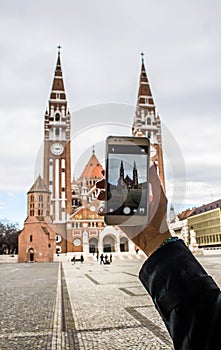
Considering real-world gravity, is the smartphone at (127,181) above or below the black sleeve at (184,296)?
above

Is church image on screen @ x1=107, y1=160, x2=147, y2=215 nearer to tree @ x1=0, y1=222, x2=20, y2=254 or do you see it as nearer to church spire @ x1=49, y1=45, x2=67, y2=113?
church spire @ x1=49, y1=45, x2=67, y2=113

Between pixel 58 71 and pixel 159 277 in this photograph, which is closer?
pixel 159 277

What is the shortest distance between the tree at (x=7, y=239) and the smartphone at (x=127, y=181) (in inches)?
2257

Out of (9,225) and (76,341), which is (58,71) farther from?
(76,341)

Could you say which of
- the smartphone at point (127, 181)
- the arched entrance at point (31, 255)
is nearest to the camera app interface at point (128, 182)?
the smartphone at point (127, 181)

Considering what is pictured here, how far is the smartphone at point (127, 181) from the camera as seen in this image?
1.10 m

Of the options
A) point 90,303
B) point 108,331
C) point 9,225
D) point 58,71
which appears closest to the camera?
point 108,331

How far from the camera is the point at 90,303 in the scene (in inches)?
280

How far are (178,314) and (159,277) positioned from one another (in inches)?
4.6

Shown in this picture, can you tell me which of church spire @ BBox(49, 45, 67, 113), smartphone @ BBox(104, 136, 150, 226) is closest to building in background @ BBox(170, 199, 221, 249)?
church spire @ BBox(49, 45, 67, 113)

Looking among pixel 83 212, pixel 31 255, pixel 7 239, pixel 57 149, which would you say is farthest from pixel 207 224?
pixel 57 149

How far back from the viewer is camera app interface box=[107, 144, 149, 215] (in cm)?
110

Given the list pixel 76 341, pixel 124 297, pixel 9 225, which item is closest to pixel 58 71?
pixel 9 225

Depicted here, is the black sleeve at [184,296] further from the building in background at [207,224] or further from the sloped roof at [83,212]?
the building in background at [207,224]
